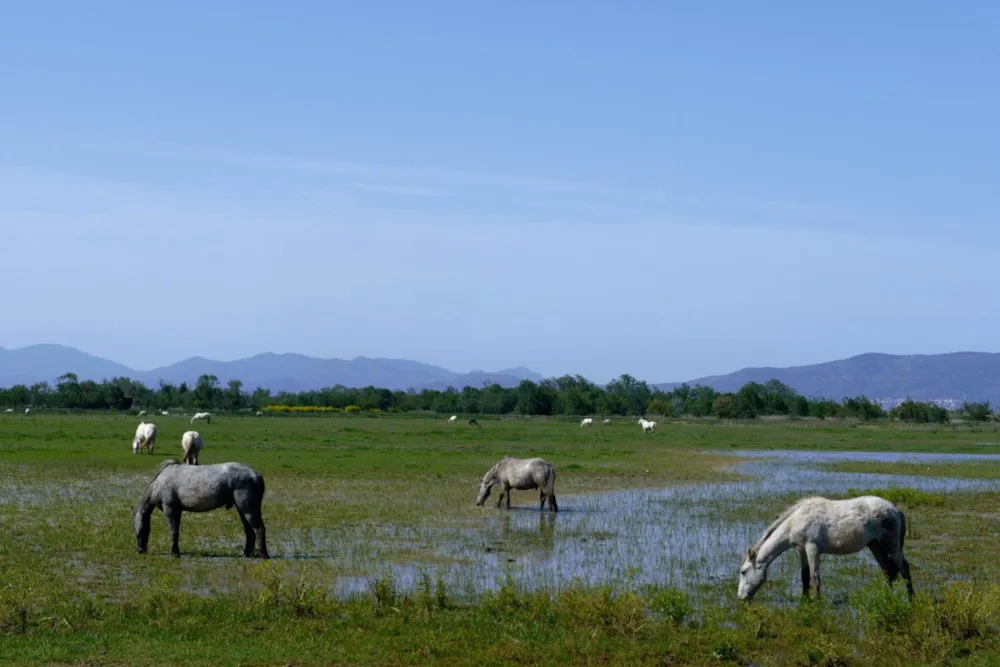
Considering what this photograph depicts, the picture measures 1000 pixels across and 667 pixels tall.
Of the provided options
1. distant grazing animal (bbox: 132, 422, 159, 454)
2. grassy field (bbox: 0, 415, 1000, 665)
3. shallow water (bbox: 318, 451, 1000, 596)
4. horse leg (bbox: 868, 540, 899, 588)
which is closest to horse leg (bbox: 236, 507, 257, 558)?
grassy field (bbox: 0, 415, 1000, 665)

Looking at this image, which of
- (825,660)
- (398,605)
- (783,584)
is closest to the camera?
(825,660)

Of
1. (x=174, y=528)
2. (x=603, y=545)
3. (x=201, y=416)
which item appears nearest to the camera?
(x=174, y=528)

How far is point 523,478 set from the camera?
27.5m

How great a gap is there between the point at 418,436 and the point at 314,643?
186ft

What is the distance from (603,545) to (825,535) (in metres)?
6.51

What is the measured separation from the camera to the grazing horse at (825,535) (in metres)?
15.2

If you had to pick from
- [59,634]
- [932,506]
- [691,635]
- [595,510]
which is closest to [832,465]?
[932,506]

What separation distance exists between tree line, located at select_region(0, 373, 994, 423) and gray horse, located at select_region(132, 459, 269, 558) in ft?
410

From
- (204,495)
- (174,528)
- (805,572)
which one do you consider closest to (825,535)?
(805,572)

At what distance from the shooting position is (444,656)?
12.0m

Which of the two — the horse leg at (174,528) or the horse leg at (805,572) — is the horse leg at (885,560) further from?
the horse leg at (174,528)

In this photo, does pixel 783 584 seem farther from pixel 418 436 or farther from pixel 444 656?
pixel 418 436

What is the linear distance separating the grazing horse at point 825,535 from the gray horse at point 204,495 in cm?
863

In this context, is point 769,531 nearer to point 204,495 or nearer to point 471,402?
point 204,495
